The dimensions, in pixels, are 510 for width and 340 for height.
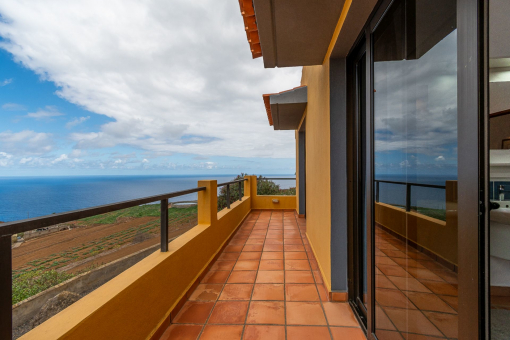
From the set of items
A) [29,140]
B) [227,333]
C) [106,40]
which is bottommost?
[227,333]

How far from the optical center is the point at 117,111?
36.5m

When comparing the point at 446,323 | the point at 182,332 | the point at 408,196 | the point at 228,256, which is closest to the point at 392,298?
the point at 446,323

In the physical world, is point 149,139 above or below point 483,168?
above

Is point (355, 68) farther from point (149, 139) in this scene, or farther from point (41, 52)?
point (149, 139)

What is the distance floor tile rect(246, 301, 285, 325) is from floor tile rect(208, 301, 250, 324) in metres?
0.06

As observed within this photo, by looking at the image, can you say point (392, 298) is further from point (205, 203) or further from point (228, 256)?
point (228, 256)

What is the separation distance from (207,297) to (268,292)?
1.90 feet

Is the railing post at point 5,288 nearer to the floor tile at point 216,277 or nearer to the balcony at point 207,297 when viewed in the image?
the balcony at point 207,297

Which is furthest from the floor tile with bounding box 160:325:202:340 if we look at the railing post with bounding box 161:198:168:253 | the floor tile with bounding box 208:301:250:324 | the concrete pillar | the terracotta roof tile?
the terracotta roof tile

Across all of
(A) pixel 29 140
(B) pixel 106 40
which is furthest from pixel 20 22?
(A) pixel 29 140

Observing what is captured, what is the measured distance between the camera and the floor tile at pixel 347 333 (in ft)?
5.32

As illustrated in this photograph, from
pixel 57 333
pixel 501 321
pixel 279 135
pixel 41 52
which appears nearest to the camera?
pixel 501 321

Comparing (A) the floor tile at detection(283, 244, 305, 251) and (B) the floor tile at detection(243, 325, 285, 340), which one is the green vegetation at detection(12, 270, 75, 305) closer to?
(B) the floor tile at detection(243, 325, 285, 340)

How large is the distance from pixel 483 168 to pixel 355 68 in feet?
5.11
